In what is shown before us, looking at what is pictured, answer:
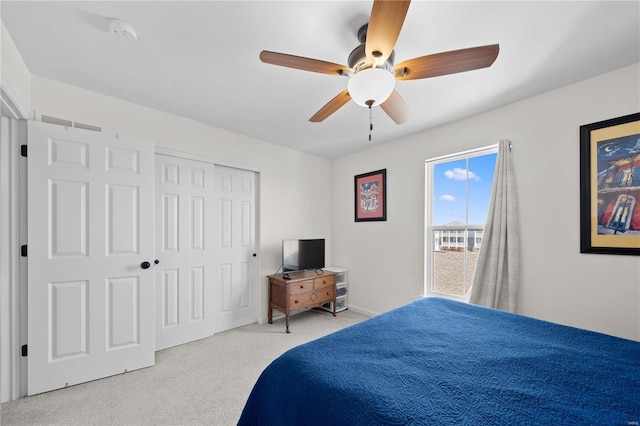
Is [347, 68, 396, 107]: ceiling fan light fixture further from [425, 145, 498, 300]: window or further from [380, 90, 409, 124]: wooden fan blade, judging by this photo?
[425, 145, 498, 300]: window

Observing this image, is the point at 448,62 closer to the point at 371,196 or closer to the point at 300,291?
the point at 371,196

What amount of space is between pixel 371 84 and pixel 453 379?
4.74 feet

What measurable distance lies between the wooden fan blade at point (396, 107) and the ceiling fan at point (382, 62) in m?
0.19

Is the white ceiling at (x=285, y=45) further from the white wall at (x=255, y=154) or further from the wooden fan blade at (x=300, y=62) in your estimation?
the wooden fan blade at (x=300, y=62)

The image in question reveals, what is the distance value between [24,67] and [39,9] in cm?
82

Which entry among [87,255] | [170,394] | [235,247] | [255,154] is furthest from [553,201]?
[87,255]

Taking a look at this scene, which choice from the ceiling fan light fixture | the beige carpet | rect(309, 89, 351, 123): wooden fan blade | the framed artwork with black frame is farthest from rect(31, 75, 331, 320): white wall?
the framed artwork with black frame

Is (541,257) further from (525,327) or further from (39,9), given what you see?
(39,9)

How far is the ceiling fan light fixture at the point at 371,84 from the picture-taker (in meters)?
1.35

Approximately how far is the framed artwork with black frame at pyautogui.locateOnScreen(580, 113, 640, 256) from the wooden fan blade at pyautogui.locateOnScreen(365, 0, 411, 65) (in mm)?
2034

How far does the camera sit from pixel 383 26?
1.17m

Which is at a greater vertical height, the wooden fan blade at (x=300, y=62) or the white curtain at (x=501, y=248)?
the wooden fan blade at (x=300, y=62)

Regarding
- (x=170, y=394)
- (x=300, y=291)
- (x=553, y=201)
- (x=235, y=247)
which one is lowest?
(x=170, y=394)

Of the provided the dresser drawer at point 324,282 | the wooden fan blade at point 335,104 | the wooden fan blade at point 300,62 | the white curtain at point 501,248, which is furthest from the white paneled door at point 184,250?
the white curtain at point 501,248
